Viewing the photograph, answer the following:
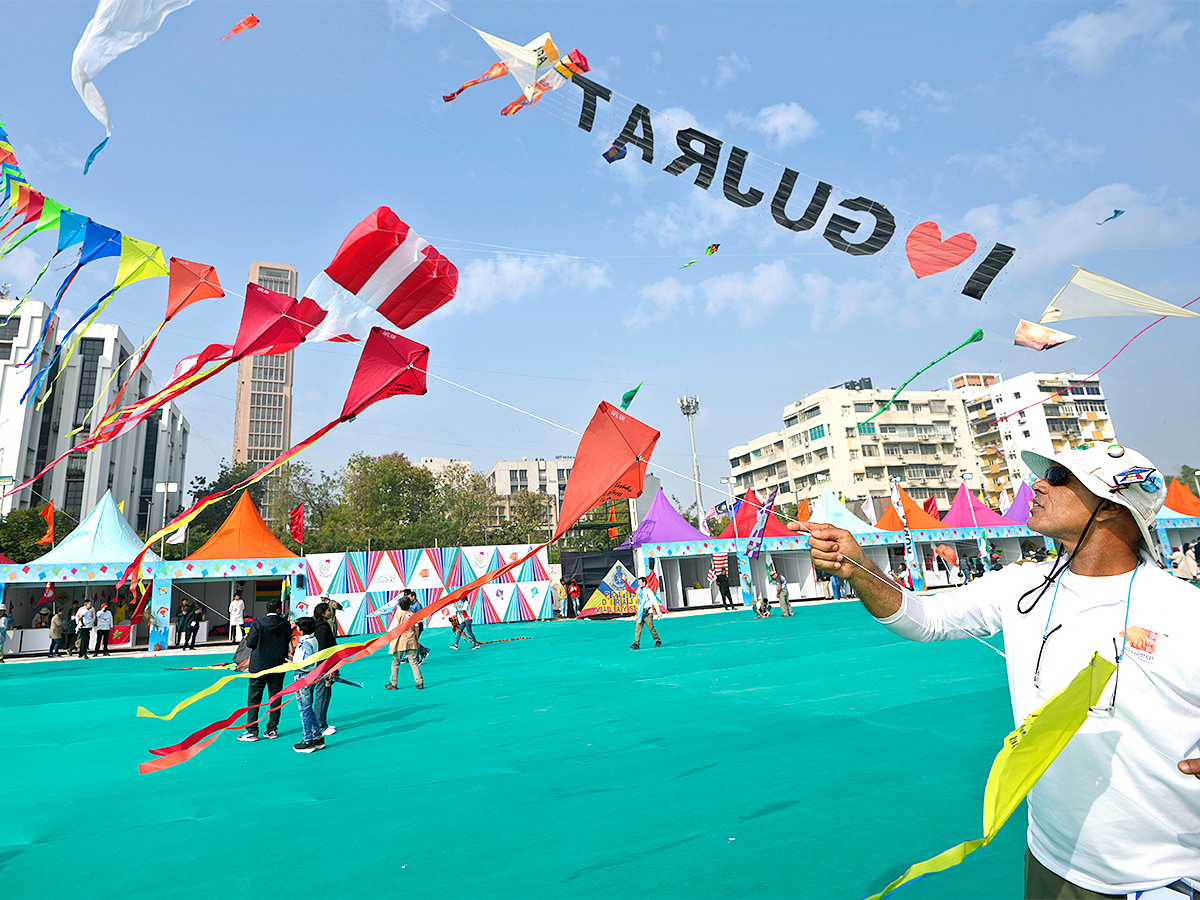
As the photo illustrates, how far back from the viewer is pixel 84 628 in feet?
64.8

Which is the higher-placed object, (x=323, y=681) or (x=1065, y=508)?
(x=1065, y=508)

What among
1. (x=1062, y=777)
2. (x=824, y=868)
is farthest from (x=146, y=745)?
(x=1062, y=777)

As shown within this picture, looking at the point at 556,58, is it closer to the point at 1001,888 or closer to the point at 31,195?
the point at 31,195

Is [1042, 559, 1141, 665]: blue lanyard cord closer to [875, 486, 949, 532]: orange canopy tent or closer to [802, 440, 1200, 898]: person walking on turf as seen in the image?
[802, 440, 1200, 898]: person walking on turf

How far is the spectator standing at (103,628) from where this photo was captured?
2036 cm

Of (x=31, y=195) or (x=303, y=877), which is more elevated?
(x=31, y=195)

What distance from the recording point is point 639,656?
531 inches

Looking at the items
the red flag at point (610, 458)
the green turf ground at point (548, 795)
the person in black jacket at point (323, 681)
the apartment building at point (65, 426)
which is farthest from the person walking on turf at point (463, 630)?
the apartment building at point (65, 426)

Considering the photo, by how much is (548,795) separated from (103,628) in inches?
830

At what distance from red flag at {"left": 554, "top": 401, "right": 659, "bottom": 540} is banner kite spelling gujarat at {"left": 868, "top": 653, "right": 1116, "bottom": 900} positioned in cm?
417

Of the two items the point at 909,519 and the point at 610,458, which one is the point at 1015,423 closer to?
the point at 909,519

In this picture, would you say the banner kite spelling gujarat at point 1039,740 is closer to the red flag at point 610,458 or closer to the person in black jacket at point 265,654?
A: the red flag at point 610,458

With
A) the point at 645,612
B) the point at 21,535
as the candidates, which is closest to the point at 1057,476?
the point at 645,612

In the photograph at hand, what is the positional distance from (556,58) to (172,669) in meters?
14.5
